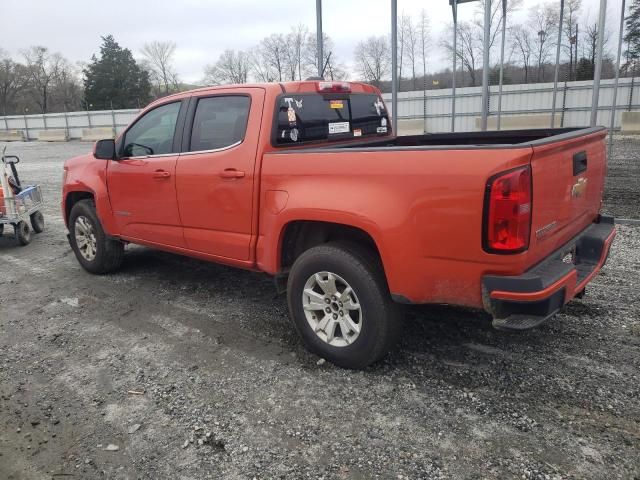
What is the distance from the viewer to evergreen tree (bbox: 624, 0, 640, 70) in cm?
2500

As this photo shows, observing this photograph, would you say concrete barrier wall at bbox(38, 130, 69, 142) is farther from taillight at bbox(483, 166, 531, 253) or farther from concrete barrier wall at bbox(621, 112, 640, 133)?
taillight at bbox(483, 166, 531, 253)

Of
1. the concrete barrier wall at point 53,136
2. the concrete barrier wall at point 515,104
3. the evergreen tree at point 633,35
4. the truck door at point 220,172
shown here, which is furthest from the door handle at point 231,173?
the concrete barrier wall at point 53,136

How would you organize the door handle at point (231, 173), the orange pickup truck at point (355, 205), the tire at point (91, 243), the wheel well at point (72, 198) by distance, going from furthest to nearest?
1. the wheel well at point (72, 198)
2. the tire at point (91, 243)
3. the door handle at point (231, 173)
4. the orange pickup truck at point (355, 205)

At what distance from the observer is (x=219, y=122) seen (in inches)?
166

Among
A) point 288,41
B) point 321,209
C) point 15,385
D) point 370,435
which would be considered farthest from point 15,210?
point 288,41

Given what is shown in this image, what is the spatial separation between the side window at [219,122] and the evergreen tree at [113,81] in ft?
194

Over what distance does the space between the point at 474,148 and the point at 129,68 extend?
64.8m

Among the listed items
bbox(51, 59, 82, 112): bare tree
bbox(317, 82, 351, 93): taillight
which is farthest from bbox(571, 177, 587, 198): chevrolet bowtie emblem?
bbox(51, 59, 82, 112): bare tree

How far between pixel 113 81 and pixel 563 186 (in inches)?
2523

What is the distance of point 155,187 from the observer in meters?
4.70

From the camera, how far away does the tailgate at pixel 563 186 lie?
2748 millimetres

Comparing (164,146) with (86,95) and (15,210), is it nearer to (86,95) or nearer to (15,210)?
(15,210)

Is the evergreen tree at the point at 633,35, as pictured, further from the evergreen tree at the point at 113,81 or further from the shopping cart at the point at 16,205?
the evergreen tree at the point at 113,81

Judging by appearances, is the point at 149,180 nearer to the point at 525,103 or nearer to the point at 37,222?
the point at 37,222
